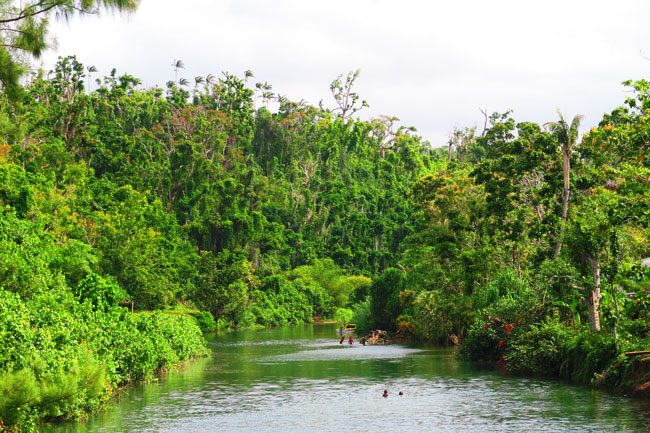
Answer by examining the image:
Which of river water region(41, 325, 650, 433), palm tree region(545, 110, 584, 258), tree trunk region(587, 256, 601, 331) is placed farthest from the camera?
palm tree region(545, 110, 584, 258)

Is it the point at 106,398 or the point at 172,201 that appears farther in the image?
the point at 172,201

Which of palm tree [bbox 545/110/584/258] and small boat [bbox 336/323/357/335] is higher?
palm tree [bbox 545/110/584/258]

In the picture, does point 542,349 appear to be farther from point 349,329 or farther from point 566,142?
point 349,329

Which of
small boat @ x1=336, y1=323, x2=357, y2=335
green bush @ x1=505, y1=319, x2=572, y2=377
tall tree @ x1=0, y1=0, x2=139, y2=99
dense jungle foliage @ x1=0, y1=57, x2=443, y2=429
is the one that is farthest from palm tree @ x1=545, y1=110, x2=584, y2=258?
small boat @ x1=336, y1=323, x2=357, y2=335

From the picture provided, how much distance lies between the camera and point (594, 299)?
114ft

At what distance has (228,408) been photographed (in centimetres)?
2966

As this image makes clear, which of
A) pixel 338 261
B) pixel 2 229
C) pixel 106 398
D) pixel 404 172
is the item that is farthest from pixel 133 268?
pixel 404 172

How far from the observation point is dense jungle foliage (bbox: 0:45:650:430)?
1142 inches

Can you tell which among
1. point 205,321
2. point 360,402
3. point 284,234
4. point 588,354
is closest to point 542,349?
point 588,354

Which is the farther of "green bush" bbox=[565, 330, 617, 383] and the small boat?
the small boat

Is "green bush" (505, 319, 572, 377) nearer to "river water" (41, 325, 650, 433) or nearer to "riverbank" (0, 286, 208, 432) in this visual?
"river water" (41, 325, 650, 433)

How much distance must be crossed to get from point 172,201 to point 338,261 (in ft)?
85.2

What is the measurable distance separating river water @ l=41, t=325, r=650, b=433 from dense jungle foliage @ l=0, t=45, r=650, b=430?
1.70 metres

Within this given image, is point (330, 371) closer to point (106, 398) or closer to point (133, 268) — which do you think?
point (106, 398)
